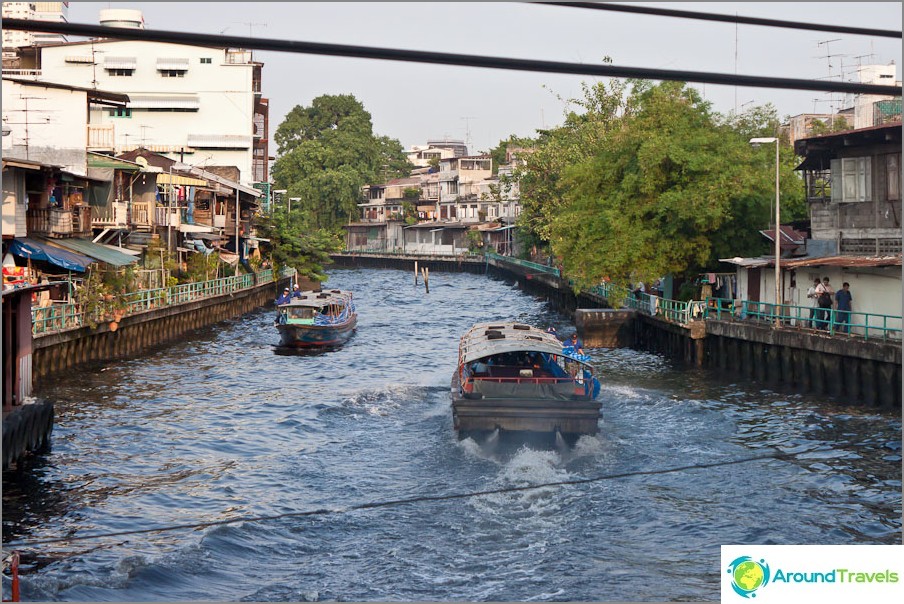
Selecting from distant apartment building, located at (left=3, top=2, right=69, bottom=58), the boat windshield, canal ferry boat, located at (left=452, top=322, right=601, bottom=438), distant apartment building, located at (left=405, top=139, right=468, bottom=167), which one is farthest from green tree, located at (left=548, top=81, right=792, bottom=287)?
distant apartment building, located at (left=405, top=139, right=468, bottom=167)

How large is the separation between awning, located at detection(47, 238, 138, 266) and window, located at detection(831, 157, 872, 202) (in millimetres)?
27320

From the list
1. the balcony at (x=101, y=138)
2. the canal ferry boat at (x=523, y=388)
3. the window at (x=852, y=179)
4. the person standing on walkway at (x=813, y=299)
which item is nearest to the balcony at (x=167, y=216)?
the balcony at (x=101, y=138)

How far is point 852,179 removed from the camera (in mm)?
36406

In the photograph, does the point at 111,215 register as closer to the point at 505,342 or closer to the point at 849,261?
the point at 505,342

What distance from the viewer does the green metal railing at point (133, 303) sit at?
3466 centimetres

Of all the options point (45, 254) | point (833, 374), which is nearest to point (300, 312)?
point (45, 254)

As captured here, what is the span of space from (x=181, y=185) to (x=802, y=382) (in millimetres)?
37675

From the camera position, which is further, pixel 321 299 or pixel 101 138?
pixel 101 138

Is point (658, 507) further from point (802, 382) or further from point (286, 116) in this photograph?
point (286, 116)

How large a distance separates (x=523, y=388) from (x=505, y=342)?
107 inches

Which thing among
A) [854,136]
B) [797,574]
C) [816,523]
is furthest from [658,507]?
[854,136]

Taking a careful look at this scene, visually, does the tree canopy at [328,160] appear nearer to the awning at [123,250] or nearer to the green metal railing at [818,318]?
the awning at [123,250]

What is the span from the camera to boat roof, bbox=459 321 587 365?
26.6 m

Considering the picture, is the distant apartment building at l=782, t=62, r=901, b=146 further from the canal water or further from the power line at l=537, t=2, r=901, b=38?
the power line at l=537, t=2, r=901, b=38
